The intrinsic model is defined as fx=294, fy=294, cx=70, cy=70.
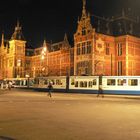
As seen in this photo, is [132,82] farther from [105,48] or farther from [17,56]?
[17,56]

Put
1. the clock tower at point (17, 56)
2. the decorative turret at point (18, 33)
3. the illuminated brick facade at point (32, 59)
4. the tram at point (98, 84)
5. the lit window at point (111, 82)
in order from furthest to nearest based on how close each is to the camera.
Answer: the decorative turret at point (18, 33)
the clock tower at point (17, 56)
the illuminated brick facade at point (32, 59)
the lit window at point (111, 82)
the tram at point (98, 84)

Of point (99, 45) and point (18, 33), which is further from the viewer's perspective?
point (18, 33)

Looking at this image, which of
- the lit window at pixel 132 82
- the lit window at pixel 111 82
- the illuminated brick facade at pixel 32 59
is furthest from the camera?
the illuminated brick facade at pixel 32 59

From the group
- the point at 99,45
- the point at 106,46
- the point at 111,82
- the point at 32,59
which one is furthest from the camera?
the point at 32,59

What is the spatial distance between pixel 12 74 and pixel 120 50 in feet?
138

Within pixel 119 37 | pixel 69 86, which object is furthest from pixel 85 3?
pixel 69 86

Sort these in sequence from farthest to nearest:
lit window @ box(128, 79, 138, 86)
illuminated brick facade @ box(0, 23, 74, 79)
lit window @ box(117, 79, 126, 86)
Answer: illuminated brick facade @ box(0, 23, 74, 79) → lit window @ box(117, 79, 126, 86) → lit window @ box(128, 79, 138, 86)

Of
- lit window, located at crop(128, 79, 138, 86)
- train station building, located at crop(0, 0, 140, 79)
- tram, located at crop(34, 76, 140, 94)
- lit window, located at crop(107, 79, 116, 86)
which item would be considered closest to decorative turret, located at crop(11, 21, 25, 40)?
train station building, located at crop(0, 0, 140, 79)

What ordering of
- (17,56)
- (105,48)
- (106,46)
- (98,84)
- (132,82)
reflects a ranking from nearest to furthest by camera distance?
(132,82), (98,84), (105,48), (106,46), (17,56)

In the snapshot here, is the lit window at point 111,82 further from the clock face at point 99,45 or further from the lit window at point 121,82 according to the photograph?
the clock face at point 99,45

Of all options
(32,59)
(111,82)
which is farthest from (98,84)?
(32,59)

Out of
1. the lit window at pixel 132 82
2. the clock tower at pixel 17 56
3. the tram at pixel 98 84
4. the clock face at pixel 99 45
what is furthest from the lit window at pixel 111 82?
the clock tower at pixel 17 56

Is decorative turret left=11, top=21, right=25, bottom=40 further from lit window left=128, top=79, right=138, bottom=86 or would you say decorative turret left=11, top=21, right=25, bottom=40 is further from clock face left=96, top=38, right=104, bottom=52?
lit window left=128, top=79, right=138, bottom=86

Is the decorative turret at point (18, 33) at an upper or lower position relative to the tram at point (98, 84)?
upper
